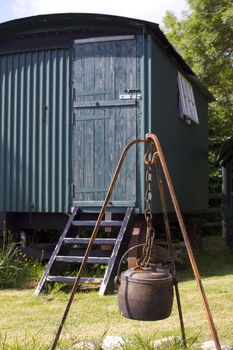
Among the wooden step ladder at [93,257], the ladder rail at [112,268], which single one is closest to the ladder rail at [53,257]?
the wooden step ladder at [93,257]

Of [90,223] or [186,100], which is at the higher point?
[186,100]

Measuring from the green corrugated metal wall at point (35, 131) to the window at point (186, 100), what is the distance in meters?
2.41

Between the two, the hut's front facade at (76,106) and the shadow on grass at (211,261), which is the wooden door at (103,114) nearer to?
the hut's front facade at (76,106)

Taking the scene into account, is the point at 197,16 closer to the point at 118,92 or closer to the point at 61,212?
the point at 118,92

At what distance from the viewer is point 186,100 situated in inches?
399

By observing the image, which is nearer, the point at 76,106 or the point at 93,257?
the point at 93,257

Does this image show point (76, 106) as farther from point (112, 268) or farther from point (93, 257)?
point (112, 268)

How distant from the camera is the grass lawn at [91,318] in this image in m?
4.80

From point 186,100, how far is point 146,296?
22.6 feet


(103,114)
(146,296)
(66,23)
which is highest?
(66,23)

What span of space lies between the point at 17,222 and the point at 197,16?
930 centimetres

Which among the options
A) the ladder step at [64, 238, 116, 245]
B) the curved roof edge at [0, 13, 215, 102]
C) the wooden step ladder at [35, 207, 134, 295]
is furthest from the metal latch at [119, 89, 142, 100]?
the ladder step at [64, 238, 116, 245]

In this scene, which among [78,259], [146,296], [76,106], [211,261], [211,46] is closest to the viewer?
[146,296]

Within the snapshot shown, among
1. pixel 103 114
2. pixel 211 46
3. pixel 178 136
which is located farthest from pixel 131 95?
pixel 211 46
